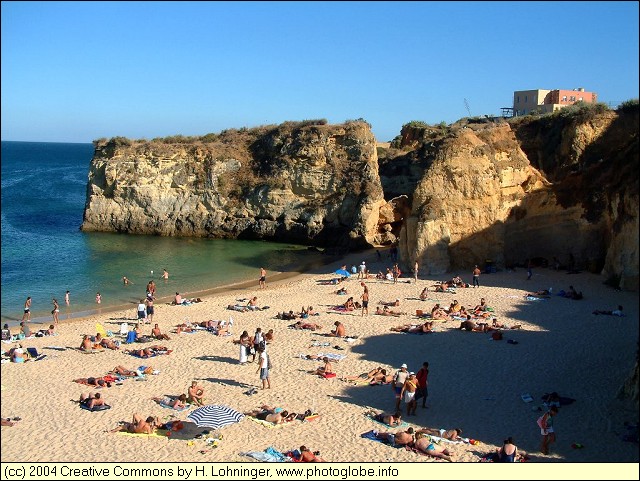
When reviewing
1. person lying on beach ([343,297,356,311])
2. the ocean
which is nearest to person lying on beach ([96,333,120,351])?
the ocean

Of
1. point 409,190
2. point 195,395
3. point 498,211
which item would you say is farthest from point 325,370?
point 409,190

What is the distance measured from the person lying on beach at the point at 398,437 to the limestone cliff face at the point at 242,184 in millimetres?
26367

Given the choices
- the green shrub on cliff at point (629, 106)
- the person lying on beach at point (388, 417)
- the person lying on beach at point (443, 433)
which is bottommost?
the person lying on beach at point (388, 417)

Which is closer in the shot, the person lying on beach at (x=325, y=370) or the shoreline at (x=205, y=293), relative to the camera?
the person lying on beach at (x=325, y=370)

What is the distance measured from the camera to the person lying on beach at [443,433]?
1155 centimetres

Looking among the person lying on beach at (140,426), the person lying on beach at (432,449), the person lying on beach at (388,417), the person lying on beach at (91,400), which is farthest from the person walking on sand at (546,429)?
the person lying on beach at (91,400)

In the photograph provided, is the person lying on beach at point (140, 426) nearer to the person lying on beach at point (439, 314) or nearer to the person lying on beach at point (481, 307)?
the person lying on beach at point (439, 314)

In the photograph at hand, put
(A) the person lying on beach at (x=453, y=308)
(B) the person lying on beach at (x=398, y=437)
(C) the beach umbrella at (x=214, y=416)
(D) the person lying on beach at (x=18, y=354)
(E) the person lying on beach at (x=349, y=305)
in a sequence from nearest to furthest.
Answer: (B) the person lying on beach at (x=398, y=437) < (C) the beach umbrella at (x=214, y=416) < (D) the person lying on beach at (x=18, y=354) < (A) the person lying on beach at (x=453, y=308) < (E) the person lying on beach at (x=349, y=305)

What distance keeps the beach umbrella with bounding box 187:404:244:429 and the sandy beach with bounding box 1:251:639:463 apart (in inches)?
8.1

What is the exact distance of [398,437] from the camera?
11.4 m

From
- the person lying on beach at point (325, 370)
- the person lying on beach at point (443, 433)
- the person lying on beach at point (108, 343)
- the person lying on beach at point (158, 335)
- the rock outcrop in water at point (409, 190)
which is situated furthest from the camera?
the rock outcrop in water at point (409, 190)

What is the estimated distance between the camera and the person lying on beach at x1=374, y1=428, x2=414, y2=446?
11289mm

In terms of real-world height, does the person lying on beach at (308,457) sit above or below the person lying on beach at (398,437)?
below

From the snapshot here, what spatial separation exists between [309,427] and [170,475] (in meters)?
3.29
